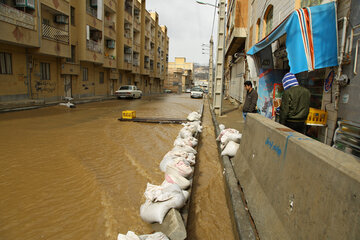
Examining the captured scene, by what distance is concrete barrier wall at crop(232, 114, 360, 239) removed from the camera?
1.39 m

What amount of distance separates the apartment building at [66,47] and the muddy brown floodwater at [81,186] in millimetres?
10028

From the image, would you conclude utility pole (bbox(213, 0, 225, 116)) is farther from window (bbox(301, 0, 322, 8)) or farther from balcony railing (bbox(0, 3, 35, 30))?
balcony railing (bbox(0, 3, 35, 30))

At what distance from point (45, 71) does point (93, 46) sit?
19.3 feet

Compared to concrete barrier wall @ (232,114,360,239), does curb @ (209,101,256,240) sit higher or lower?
lower

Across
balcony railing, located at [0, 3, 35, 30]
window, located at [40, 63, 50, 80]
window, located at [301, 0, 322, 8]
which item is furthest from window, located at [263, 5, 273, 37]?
window, located at [40, 63, 50, 80]

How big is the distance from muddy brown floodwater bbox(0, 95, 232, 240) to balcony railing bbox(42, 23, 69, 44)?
38.7 ft

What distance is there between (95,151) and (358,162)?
5195 mm

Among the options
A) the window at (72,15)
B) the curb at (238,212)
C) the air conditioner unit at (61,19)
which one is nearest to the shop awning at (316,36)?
the curb at (238,212)

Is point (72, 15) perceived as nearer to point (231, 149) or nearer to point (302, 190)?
point (231, 149)

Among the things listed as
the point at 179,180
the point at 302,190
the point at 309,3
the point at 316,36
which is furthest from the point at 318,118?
the point at 302,190

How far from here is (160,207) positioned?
2.67m

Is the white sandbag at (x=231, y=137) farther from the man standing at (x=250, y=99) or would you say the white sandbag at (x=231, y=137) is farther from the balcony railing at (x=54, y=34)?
the balcony railing at (x=54, y=34)

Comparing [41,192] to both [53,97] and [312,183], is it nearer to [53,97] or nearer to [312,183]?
[312,183]

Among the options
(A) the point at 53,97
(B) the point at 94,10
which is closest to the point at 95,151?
(A) the point at 53,97
